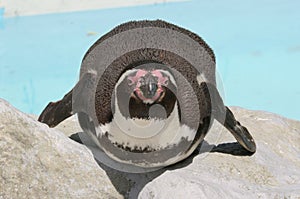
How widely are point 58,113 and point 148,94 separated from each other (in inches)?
27.1

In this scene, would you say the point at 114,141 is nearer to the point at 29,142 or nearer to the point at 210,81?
the point at 29,142

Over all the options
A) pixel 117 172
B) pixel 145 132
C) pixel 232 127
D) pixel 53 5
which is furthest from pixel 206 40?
pixel 145 132

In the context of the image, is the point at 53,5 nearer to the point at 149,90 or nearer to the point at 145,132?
the point at 145,132

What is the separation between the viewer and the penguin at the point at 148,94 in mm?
1506

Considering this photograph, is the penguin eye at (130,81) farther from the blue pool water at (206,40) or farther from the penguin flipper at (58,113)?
the blue pool water at (206,40)

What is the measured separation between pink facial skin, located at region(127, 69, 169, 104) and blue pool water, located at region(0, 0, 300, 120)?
2.68 meters

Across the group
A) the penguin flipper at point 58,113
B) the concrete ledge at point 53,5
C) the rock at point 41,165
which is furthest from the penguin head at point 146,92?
the concrete ledge at point 53,5

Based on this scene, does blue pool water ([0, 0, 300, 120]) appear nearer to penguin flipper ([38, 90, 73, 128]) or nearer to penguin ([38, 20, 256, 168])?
penguin flipper ([38, 90, 73, 128])

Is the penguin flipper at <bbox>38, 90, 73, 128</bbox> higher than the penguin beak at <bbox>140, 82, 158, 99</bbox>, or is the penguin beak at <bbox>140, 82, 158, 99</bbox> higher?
the penguin beak at <bbox>140, 82, 158, 99</bbox>

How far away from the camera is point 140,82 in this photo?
1439mm

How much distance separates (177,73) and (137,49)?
0.42 ft

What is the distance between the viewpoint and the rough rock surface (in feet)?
5.11

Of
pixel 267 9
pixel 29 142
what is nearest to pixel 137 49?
pixel 29 142

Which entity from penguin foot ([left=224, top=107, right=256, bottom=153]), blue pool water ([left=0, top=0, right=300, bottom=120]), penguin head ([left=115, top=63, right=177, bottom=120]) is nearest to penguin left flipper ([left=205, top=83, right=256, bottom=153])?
penguin foot ([left=224, top=107, right=256, bottom=153])
